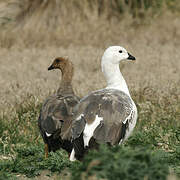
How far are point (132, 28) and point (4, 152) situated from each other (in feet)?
27.4

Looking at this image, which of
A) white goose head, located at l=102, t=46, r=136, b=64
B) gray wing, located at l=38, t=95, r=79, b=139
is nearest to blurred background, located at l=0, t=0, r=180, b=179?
gray wing, located at l=38, t=95, r=79, b=139

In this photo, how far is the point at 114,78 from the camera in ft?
24.6

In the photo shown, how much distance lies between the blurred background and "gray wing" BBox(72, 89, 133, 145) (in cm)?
116

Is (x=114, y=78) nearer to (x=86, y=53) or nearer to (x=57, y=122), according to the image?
(x=57, y=122)

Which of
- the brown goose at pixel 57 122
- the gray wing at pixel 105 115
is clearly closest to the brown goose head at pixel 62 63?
the brown goose at pixel 57 122

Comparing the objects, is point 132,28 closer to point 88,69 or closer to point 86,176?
point 88,69

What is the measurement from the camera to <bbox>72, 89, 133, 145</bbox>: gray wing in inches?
233

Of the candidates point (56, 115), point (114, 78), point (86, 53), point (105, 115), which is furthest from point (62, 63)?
point (86, 53)

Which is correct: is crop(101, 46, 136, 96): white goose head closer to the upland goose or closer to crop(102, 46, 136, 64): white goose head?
crop(102, 46, 136, 64): white goose head

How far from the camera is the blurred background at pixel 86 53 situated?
326 inches

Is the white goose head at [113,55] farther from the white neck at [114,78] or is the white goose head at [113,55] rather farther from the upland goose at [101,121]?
the upland goose at [101,121]

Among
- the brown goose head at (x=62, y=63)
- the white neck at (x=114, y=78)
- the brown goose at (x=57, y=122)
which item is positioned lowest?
the brown goose at (x=57, y=122)

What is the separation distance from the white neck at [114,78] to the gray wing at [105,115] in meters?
0.85

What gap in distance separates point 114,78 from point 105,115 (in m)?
1.52
